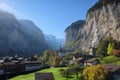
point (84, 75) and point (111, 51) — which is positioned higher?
point (111, 51)

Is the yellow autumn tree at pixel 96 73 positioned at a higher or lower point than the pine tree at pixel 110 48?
lower

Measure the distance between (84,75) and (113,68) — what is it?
12056 mm

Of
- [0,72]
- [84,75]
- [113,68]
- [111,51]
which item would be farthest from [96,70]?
[111,51]

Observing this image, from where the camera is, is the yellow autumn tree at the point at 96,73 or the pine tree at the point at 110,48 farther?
the pine tree at the point at 110,48

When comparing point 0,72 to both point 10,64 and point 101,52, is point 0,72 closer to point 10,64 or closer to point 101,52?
point 10,64

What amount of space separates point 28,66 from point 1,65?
19.3 meters

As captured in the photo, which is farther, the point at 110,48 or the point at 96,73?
the point at 110,48

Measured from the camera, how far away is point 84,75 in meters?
88.8

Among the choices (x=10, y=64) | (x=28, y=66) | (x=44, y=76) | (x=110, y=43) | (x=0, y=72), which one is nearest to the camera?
(x=44, y=76)

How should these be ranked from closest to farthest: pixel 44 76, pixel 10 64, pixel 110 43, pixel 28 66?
pixel 44 76 < pixel 10 64 < pixel 28 66 < pixel 110 43

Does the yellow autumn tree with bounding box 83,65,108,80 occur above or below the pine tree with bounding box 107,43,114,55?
below

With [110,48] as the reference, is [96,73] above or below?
below

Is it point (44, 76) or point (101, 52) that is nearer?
point (44, 76)

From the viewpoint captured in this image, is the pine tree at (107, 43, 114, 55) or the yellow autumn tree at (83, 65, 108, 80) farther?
the pine tree at (107, 43, 114, 55)
